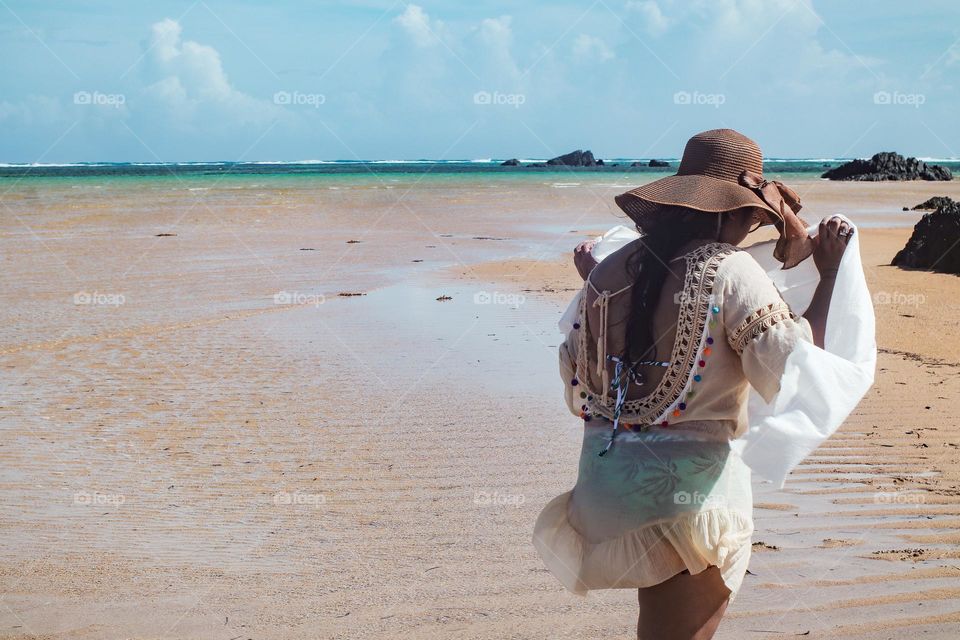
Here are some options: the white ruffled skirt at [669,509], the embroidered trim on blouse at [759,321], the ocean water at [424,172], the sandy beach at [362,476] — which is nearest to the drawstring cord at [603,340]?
the white ruffled skirt at [669,509]

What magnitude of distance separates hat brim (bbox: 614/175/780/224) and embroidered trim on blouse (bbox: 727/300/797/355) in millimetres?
260

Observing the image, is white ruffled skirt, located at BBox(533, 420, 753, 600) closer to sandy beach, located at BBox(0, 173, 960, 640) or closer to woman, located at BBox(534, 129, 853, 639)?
woman, located at BBox(534, 129, 853, 639)

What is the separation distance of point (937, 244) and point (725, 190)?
36.9 feet

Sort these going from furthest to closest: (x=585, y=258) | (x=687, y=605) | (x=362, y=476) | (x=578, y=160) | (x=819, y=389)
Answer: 1. (x=578, y=160)
2. (x=362, y=476)
3. (x=585, y=258)
4. (x=687, y=605)
5. (x=819, y=389)

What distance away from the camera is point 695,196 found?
2285 mm

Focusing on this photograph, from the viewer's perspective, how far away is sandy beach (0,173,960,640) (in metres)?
3.79

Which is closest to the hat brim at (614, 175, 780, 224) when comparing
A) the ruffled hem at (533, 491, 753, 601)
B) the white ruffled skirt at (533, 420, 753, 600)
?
the white ruffled skirt at (533, 420, 753, 600)

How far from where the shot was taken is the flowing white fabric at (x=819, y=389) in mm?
2092

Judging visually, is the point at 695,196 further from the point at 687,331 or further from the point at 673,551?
the point at 673,551

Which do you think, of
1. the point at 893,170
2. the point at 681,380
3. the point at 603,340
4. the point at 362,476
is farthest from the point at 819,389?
the point at 893,170

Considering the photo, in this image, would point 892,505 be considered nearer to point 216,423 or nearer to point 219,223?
point 216,423

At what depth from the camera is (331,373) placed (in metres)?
7.63

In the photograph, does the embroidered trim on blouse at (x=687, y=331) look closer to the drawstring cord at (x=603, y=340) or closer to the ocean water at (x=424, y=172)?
the drawstring cord at (x=603, y=340)

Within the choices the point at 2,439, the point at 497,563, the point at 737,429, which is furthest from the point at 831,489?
the point at 2,439
